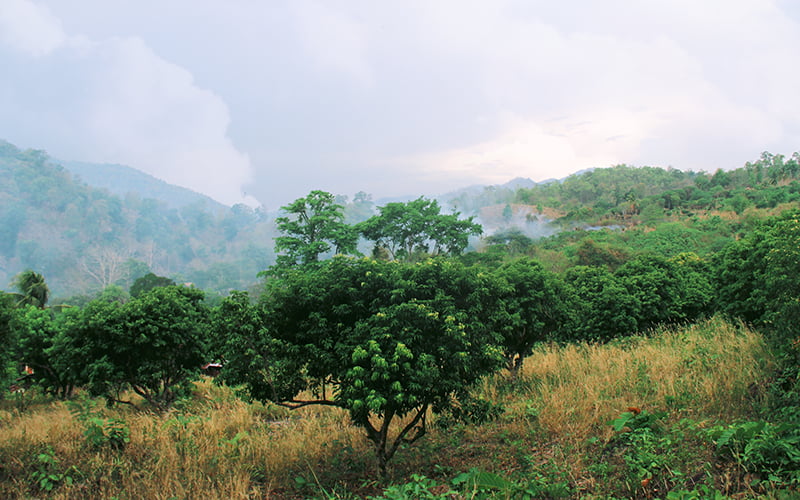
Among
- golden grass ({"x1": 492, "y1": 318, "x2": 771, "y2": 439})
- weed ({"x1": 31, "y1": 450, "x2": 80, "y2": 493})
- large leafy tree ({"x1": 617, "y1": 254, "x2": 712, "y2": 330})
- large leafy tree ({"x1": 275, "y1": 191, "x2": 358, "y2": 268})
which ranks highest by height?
large leafy tree ({"x1": 275, "y1": 191, "x2": 358, "y2": 268})

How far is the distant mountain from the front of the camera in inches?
7269

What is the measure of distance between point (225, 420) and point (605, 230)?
41.0 m

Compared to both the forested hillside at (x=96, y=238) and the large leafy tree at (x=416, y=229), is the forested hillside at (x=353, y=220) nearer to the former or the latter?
the forested hillside at (x=96, y=238)

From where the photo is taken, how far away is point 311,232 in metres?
31.0

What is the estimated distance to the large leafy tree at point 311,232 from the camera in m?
29.7

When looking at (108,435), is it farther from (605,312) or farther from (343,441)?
(605,312)

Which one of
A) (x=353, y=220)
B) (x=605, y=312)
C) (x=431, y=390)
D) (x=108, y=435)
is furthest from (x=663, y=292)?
(x=353, y=220)

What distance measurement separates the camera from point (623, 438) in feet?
15.8

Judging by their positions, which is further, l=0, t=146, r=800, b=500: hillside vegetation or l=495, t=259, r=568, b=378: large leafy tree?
l=495, t=259, r=568, b=378: large leafy tree

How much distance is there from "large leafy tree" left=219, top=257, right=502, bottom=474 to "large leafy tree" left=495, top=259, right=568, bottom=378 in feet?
9.51

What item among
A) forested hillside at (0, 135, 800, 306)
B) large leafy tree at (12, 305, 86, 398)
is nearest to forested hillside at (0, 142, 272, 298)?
forested hillside at (0, 135, 800, 306)

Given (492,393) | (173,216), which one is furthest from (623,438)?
(173,216)

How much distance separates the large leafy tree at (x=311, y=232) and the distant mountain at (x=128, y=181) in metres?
170

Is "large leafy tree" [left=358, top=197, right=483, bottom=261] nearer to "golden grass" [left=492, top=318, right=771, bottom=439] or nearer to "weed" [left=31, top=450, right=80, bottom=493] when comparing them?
"golden grass" [left=492, top=318, right=771, bottom=439]
